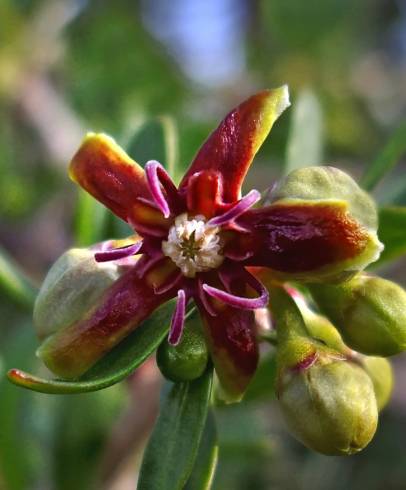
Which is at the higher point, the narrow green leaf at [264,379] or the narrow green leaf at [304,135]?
the narrow green leaf at [304,135]

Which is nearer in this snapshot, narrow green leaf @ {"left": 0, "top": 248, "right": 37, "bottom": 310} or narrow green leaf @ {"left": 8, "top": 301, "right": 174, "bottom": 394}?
narrow green leaf @ {"left": 8, "top": 301, "right": 174, "bottom": 394}

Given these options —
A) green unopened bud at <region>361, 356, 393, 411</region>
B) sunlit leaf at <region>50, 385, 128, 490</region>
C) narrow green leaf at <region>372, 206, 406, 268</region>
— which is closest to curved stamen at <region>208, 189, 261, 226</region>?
green unopened bud at <region>361, 356, 393, 411</region>

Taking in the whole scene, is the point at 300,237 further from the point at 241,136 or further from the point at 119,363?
the point at 119,363

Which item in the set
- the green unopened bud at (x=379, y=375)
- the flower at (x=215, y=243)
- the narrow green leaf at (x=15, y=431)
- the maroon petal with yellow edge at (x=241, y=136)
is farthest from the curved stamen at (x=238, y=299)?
the narrow green leaf at (x=15, y=431)

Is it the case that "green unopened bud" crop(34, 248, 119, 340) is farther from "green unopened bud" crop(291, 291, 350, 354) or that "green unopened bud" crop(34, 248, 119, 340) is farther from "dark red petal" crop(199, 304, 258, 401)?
"green unopened bud" crop(291, 291, 350, 354)

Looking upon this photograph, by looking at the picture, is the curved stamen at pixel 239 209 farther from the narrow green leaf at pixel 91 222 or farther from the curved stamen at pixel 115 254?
the narrow green leaf at pixel 91 222

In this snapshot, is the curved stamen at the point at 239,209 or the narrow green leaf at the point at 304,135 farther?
the narrow green leaf at the point at 304,135
